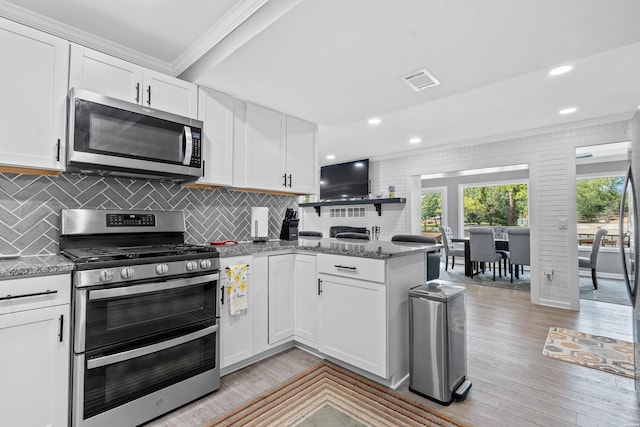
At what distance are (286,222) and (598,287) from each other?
5870 mm

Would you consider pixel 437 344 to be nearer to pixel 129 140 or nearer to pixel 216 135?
pixel 216 135

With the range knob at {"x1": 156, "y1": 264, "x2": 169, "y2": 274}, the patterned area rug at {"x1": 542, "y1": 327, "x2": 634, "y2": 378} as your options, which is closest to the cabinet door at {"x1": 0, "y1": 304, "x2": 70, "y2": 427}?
the range knob at {"x1": 156, "y1": 264, "x2": 169, "y2": 274}

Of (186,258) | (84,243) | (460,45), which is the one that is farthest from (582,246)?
(84,243)

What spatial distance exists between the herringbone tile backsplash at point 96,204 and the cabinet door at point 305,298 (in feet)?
2.44

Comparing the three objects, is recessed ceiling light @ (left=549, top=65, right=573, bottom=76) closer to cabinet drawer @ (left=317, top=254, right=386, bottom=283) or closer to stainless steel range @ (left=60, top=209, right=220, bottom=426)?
cabinet drawer @ (left=317, top=254, right=386, bottom=283)

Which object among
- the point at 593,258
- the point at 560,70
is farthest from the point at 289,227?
the point at 593,258

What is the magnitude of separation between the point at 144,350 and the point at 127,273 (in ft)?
1.48

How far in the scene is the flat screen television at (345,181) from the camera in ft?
22.0

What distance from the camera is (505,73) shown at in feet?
7.61

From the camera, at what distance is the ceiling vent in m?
2.32

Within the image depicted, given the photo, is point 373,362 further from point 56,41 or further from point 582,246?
point 582,246

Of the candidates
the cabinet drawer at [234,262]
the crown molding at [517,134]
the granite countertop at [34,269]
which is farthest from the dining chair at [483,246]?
the granite countertop at [34,269]

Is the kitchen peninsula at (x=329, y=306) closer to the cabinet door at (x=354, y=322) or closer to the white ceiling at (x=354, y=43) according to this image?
the cabinet door at (x=354, y=322)

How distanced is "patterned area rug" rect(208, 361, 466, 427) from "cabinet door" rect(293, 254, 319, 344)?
0.43 metres
